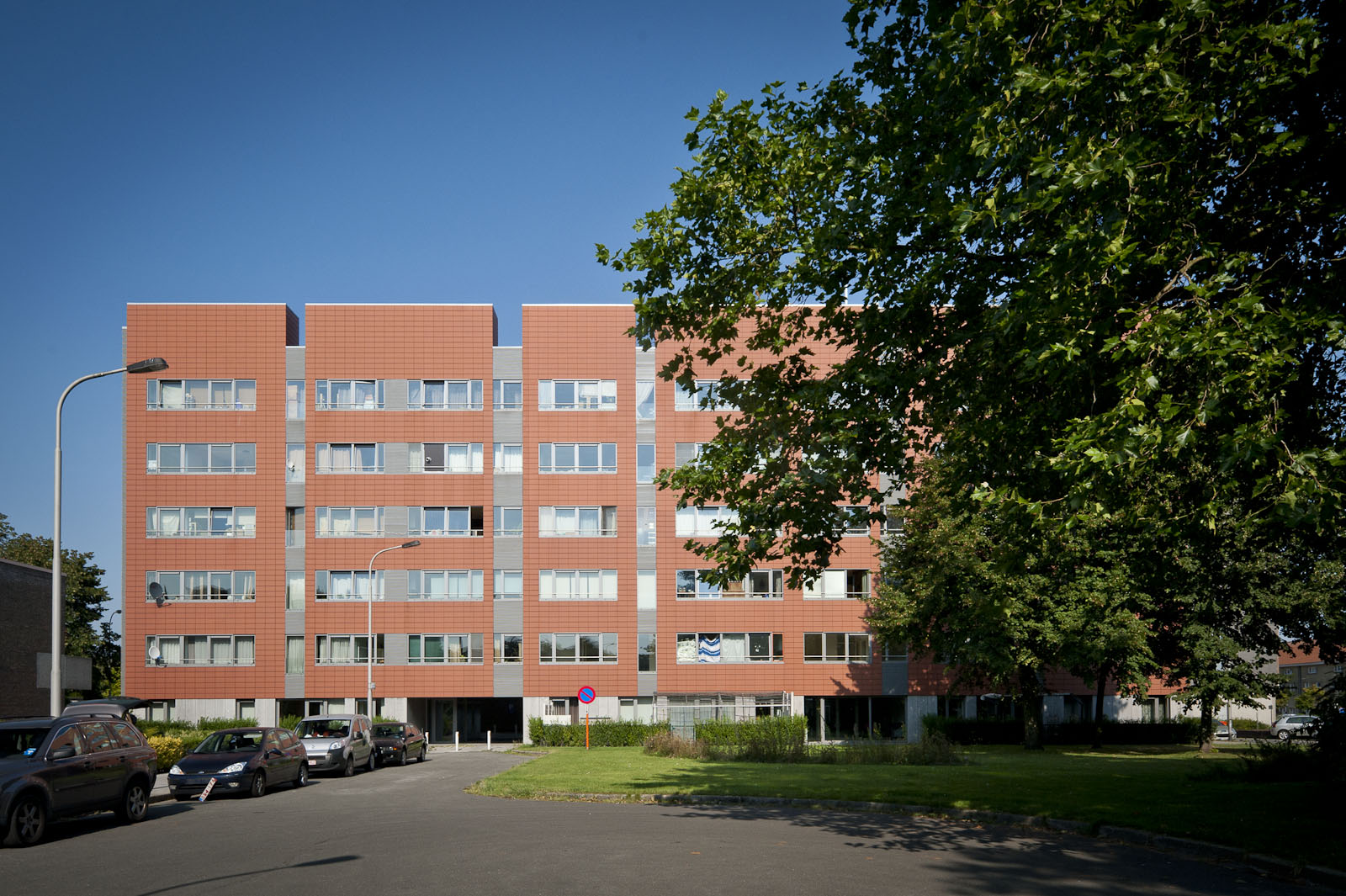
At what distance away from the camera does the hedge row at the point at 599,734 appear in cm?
4859

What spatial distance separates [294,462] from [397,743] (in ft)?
79.7

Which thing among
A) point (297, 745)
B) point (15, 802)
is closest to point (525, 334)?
point (297, 745)

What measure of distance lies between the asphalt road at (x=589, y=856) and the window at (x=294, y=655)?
38300 millimetres

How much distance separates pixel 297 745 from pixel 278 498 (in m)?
31.4

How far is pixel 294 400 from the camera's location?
57625mm

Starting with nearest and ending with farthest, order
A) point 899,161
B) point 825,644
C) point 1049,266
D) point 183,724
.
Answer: point 1049,266, point 899,161, point 183,724, point 825,644

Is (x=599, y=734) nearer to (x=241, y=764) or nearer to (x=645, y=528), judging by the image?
(x=645, y=528)

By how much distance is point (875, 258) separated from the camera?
1447 centimetres

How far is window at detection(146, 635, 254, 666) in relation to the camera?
56531 mm

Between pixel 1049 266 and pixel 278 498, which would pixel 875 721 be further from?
pixel 1049 266

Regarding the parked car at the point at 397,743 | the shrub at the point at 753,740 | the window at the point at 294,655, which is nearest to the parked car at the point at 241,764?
the parked car at the point at 397,743

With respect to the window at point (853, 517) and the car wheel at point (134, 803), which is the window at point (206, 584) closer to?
the car wheel at point (134, 803)

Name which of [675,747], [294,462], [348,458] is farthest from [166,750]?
[294,462]

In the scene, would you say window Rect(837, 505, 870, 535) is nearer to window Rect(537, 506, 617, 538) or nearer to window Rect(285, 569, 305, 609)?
window Rect(537, 506, 617, 538)
